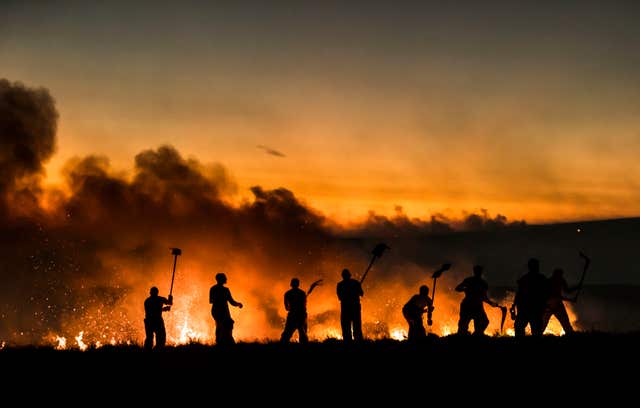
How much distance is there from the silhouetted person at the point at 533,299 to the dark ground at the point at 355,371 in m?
1.99

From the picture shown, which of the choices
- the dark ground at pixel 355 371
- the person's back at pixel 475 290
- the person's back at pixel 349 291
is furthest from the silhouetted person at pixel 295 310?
the person's back at pixel 475 290

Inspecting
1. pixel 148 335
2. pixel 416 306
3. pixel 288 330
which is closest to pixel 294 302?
pixel 288 330

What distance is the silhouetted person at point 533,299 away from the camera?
73.5 feet

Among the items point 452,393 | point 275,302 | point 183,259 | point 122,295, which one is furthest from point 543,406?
point 122,295

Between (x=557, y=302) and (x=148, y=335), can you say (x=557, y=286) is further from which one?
(x=148, y=335)

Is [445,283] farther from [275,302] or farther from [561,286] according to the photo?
[561,286]

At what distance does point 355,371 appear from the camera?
54.6ft

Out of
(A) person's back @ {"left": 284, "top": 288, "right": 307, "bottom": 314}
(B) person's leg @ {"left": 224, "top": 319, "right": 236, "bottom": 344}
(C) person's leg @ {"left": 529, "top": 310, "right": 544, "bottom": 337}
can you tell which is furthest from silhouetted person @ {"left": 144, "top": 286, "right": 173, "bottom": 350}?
(C) person's leg @ {"left": 529, "top": 310, "right": 544, "bottom": 337}

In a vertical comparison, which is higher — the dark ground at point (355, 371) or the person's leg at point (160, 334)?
the person's leg at point (160, 334)

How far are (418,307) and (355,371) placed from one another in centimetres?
604

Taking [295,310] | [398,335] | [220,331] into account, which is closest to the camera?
[220,331]

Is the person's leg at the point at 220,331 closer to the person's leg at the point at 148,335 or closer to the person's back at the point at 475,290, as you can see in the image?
the person's leg at the point at 148,335

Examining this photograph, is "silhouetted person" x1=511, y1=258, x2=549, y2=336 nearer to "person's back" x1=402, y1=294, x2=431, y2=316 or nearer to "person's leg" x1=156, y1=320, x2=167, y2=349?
"person's back" x1=402, y1=294, x2=431, y2=316

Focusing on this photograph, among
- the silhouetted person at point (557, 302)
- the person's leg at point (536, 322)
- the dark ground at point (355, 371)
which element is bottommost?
the dark ground at point (355, 371)
